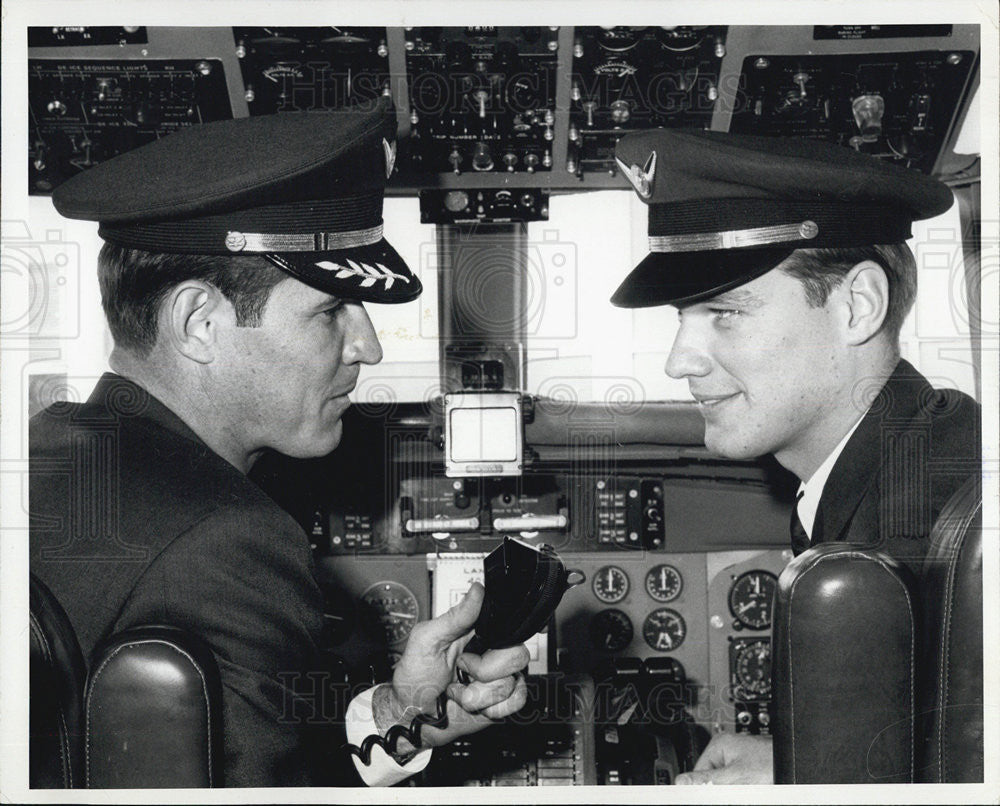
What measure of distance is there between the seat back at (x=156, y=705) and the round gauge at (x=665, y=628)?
3.72ft

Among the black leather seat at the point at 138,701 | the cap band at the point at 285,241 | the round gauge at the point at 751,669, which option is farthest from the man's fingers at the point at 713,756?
the cap band at the point at 285,241

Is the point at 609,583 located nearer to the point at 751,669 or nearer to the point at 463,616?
the point at 751,669

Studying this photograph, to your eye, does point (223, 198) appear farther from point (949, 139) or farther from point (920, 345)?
point (949, 139)

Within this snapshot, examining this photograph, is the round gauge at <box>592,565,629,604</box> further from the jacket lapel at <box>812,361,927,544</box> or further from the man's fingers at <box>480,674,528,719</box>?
the jacket lapel at <box>812,361,927,544</box>

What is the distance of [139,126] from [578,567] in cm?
126

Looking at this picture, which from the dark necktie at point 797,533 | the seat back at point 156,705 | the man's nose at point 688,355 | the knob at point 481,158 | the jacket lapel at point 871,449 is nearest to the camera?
the seat back at point 156,705

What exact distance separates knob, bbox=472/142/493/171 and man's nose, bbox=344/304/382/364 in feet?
1.58

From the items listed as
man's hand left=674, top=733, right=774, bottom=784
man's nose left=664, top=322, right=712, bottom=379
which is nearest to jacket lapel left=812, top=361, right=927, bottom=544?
man's nose left=664, top=322, right=712, bottom=379

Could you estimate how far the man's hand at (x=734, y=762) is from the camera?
1893 mm

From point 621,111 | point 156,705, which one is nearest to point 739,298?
point 621,111

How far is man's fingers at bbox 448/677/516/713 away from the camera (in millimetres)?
1839

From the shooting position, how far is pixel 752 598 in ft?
7.70

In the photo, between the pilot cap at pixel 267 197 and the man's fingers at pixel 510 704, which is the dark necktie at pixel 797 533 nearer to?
the man's fingers at pixel 510 704

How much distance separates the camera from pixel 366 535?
2314mm
